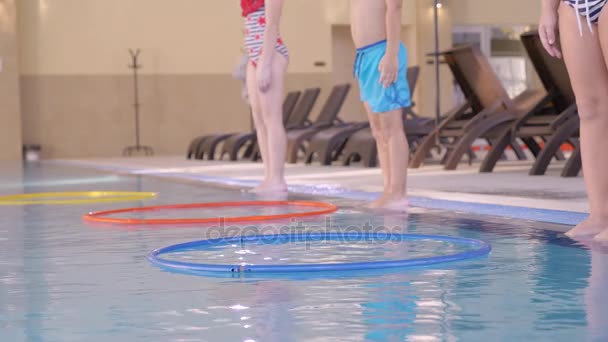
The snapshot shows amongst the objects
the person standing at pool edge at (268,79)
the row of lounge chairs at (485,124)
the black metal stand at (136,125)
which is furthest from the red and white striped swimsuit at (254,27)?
the black metal stand at (136,125)

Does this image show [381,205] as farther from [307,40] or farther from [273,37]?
[307,40]

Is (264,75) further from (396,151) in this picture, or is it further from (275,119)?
(396,151)

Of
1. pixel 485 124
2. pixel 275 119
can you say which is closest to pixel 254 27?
pixel 275 119

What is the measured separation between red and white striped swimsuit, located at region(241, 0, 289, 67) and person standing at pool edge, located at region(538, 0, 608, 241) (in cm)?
297

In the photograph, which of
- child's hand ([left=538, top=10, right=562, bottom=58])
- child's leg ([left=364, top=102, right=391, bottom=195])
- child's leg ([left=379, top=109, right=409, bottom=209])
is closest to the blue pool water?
child's hand ([left=538, top=10, right=562, bottom=58])

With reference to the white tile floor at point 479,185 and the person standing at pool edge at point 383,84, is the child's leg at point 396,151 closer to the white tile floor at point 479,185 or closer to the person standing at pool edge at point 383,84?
the person standing at pool edge at point 383,84

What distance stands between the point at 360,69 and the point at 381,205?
2.23 ft

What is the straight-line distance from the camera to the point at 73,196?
7.23m

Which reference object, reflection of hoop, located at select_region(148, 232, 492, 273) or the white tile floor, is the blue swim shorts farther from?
reflection of hoop, located at select_region(148, 232, 492, 273)

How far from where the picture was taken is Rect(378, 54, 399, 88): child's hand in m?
4.77

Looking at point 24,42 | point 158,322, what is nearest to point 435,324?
point 158,322

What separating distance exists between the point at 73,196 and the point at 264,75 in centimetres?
199

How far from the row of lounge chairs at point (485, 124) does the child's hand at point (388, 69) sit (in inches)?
96.4

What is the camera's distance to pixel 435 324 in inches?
78.9
